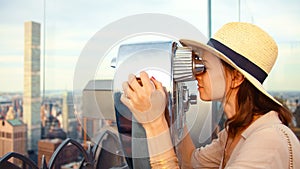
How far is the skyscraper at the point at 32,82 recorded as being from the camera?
4.77 feet

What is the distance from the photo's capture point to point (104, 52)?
1.42 feet

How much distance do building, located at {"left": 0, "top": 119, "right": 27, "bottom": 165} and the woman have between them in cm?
74

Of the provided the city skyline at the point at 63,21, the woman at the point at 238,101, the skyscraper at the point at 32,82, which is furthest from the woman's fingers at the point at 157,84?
the skyscraper at the point at 32,82

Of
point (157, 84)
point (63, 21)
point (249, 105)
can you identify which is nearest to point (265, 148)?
point (249, 105)

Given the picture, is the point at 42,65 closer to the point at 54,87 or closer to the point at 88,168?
the point at 54,87

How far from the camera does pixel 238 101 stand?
0.64 metres

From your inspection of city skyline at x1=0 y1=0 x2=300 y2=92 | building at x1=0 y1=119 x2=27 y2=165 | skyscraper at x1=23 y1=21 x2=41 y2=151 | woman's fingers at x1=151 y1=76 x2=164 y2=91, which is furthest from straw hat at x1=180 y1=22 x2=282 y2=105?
skyscraper at x1=23 y1=21 x2=41 y2=151

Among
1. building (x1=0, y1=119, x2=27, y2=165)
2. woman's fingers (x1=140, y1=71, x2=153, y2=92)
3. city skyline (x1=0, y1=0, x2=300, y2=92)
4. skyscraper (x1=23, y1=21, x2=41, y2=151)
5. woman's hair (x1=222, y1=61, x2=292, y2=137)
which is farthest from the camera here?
skyscraper (x1=23, y1=21, x2=41, y2=151)

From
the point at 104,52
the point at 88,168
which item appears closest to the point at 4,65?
the point at 88,168

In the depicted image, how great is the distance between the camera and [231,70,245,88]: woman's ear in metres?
0.60

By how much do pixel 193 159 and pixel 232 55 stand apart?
12.4 inches

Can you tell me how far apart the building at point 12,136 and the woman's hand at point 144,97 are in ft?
2.49

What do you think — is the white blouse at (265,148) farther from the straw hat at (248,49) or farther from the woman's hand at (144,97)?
the woman's hand at (144,97)

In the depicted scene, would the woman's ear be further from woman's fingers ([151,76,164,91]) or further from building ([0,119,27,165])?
building ([0,119,27,165])
